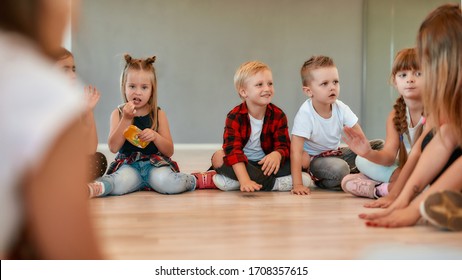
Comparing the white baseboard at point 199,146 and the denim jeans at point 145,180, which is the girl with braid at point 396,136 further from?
the white baseboard at point 199,146

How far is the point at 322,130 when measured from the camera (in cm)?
153

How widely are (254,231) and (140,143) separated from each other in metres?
0.59

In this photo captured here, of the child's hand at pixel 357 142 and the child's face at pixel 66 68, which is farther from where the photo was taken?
the child's hand at pixel 357 142

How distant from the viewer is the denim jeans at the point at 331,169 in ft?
4.87

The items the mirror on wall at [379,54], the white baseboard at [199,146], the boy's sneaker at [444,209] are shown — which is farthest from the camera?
the white baseboard at [199,146]

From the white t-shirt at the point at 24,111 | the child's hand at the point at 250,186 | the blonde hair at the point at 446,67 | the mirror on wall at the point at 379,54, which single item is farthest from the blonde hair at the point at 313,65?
the white t-shirt at the point at 24,111

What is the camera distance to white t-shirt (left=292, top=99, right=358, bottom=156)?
1489 mm

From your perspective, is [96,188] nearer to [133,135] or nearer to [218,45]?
[133,135]

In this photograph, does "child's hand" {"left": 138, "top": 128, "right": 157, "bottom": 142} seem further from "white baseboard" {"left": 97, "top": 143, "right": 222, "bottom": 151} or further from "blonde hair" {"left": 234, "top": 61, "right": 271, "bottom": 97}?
"white baseboard" {"left": 97, "top": 143, "right": 222, "bottom": 151}

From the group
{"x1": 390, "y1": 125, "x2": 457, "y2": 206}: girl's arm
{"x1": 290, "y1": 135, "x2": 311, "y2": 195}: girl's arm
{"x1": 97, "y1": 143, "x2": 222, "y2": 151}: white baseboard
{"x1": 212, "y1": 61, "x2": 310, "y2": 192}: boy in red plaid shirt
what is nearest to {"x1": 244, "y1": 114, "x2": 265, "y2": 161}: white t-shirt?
{"x1": 212, "y1": 61, "x2": 310, "y2": 192}: boy in red plaid shirt

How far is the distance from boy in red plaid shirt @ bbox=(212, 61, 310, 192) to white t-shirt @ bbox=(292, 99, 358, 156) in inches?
2.5

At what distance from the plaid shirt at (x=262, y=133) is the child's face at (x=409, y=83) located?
0.35 meters

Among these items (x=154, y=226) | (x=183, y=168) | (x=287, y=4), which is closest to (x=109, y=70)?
(x=287, y=4)
